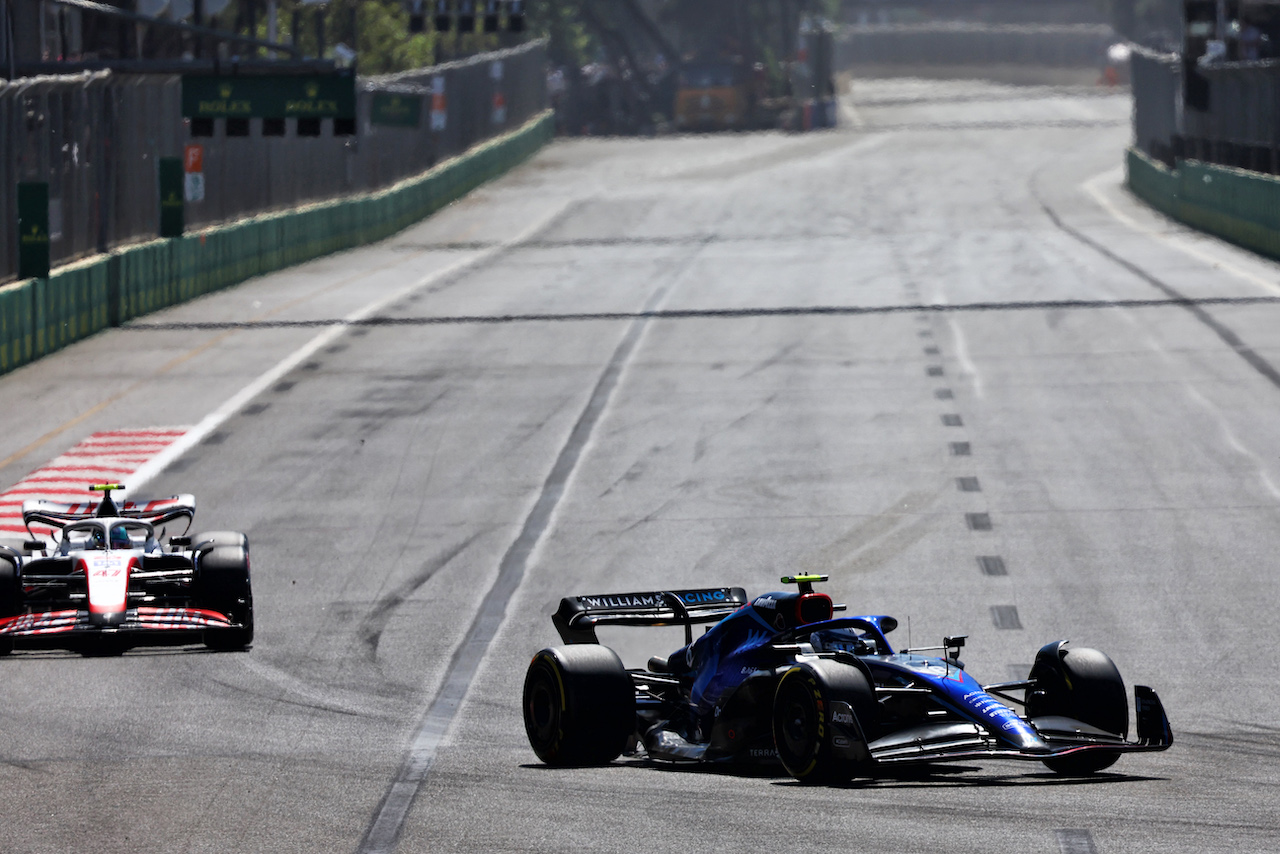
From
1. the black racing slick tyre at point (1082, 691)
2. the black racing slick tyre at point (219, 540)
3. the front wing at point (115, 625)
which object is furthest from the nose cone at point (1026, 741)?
the black racing slick tyre at point (219, 540)

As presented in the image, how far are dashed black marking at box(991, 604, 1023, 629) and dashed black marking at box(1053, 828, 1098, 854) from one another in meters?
6.66


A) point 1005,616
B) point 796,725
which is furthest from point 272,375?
point 796,725

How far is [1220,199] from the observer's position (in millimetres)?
44156

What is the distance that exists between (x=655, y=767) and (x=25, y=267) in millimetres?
20984

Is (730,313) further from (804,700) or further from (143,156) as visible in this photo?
A: (804,700)

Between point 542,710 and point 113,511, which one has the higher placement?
point 113,511

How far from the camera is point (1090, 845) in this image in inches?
346

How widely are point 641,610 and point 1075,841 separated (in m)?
4.08

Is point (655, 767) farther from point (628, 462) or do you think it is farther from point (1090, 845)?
point (628, 462)

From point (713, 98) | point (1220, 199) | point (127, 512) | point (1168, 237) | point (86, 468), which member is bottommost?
point (86, 468)

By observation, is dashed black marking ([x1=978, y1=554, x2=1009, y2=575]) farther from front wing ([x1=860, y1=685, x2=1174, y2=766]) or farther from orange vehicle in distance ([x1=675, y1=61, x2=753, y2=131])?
orange vehicle in distance ([x1=675, y1=61, x2=753, y2=131])

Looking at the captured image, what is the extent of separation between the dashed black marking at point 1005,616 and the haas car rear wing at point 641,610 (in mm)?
3739

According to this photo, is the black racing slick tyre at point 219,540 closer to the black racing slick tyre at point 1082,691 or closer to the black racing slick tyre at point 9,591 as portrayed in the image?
the black racing slick tyre at point 9,591

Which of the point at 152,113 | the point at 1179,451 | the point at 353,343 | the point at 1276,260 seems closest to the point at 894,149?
the point at 1276,260
